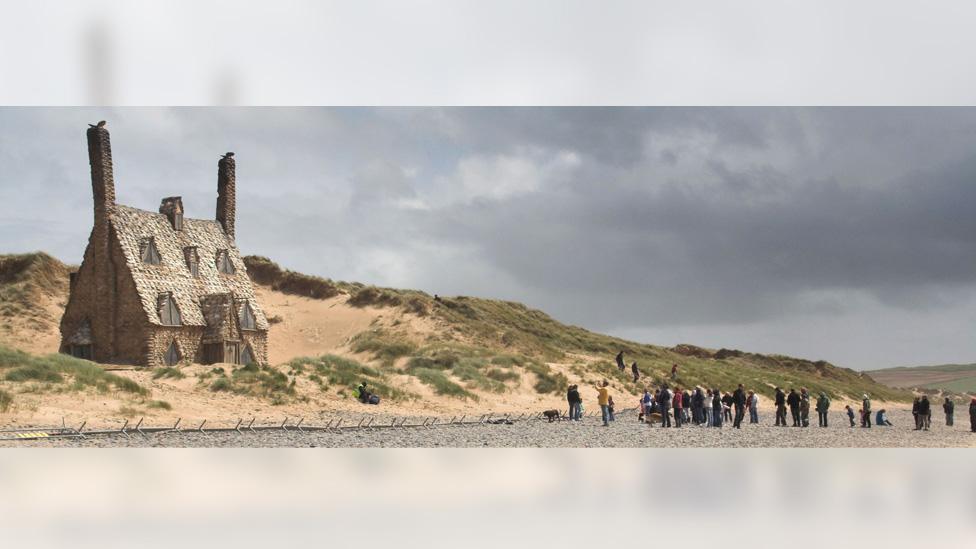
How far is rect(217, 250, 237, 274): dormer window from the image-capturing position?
37812mm

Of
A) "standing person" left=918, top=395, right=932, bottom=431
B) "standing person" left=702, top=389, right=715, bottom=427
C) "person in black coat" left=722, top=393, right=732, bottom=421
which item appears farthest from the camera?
"person in black coat" left=722, top=393, right=732, bottom=421

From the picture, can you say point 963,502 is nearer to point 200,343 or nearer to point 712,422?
point 712,422

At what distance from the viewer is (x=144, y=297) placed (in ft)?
106

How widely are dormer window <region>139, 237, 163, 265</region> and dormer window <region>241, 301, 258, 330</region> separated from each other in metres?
4.02

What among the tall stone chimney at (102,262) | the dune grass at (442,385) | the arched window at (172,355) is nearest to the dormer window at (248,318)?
the arched window at (172,355)

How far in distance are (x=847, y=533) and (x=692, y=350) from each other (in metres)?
67.3

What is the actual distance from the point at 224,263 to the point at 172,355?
240 inches

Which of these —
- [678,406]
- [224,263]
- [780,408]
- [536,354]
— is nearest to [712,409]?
[678,406]

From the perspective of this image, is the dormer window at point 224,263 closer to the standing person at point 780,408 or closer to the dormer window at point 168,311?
the dormer window at point 168,311

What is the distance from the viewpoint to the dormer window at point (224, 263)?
124 feet

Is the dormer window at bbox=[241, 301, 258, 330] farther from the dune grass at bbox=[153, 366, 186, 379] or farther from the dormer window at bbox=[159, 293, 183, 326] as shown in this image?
the dune grass at bbox=[153, 366, 186, 379]

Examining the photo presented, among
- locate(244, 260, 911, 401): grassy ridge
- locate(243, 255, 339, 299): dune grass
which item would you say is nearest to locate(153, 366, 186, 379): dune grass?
locate(244, 260, 911, 401): grassy ridge

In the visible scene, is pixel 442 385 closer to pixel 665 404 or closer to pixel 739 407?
pixel 665 404

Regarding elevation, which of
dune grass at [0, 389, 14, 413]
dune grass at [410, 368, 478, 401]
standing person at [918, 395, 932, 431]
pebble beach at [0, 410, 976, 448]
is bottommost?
pebble beach at [0, 410, 976, 448]
